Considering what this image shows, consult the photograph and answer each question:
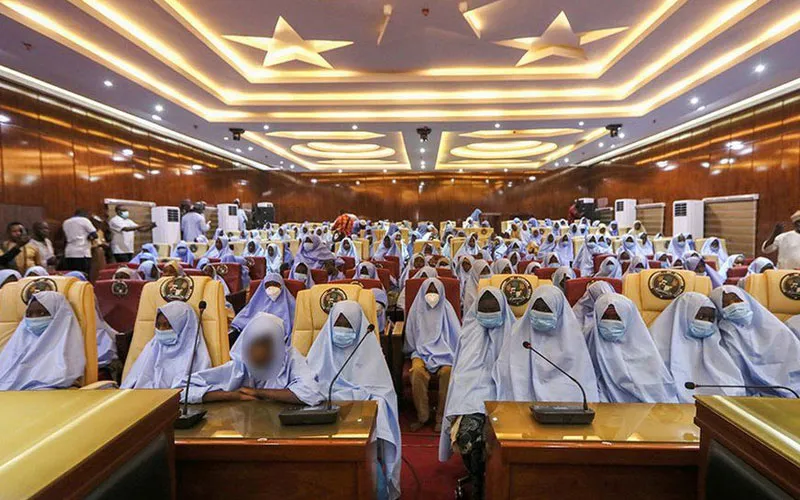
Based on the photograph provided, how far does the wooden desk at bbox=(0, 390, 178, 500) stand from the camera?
2.19 ft

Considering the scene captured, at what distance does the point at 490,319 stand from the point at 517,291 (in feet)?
2.14

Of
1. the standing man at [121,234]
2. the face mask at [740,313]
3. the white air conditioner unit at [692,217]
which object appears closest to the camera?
the face mask at [740,313]

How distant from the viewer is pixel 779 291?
3.00 meters

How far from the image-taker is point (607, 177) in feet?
56.6

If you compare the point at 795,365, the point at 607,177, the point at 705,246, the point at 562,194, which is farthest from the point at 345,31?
the point at 562,194

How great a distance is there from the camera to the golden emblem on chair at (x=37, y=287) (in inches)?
111

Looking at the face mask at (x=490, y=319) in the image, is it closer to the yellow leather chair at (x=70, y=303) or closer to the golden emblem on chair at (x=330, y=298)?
the golden emblem on chair at (x=330, y=298)

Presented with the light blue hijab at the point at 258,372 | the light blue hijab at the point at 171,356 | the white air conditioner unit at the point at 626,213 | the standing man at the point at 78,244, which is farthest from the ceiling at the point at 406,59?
the light blue hijab at the point at 258,372

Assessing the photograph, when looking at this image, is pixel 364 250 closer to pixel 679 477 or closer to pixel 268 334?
pixel 268 334

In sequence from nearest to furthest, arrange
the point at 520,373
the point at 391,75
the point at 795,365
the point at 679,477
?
the point at 679,477 → the point at 520,373 → the point at 795,365 → the point at 391,75

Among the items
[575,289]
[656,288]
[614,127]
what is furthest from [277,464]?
[614,127]

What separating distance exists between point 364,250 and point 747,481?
8.80 meters

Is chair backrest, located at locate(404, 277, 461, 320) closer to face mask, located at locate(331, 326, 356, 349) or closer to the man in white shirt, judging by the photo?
face mask, located at locate(331, 326, 356, 349)

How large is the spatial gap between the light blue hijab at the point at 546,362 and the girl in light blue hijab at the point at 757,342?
98 cm
